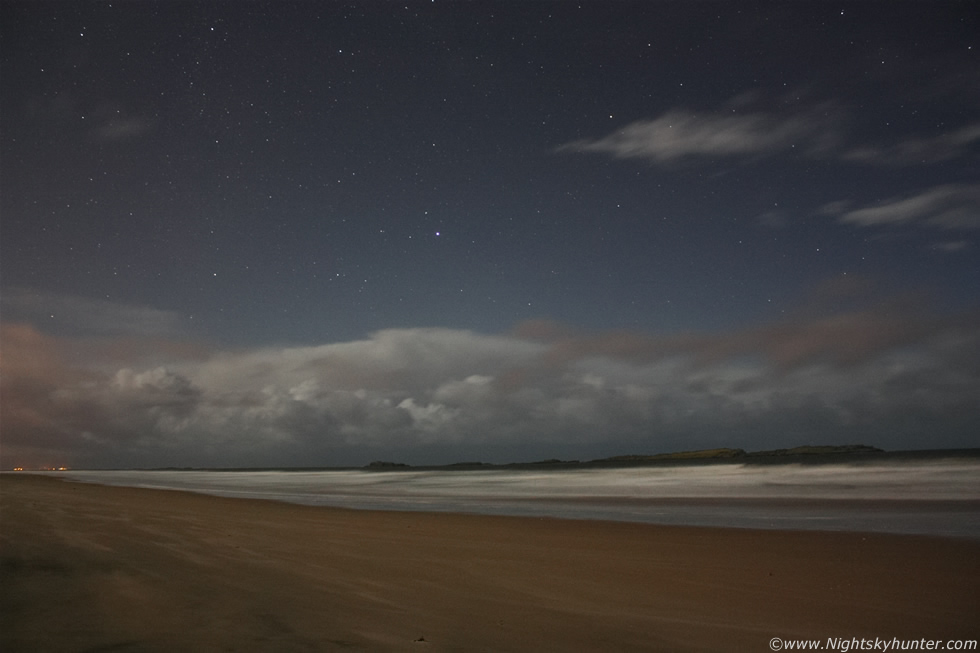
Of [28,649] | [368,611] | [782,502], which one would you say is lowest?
[782,502]

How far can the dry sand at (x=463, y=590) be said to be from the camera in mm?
5027

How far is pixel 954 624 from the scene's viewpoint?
6.26 meters

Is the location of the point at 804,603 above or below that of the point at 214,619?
below

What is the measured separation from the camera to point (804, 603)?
7.20 metres

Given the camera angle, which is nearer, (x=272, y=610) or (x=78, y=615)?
(x=78, y=615)

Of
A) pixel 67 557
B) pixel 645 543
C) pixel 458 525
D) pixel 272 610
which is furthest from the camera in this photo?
pixel 458 525

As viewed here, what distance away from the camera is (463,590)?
744 cm

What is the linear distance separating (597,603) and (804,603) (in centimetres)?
244

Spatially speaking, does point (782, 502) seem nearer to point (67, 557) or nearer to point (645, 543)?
point (645, 543)

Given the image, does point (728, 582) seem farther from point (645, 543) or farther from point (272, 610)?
point (272, 610)

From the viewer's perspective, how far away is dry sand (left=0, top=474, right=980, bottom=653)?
16.5 ft

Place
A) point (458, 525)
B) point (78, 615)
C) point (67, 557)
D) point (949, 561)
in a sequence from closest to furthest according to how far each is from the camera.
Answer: point (78, 615) < point (67, 557) < point (949, 561) < point (458, 525)

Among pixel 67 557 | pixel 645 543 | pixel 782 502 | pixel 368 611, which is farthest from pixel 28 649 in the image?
pixel 782 502

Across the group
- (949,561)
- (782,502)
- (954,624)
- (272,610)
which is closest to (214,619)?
(272,610)
